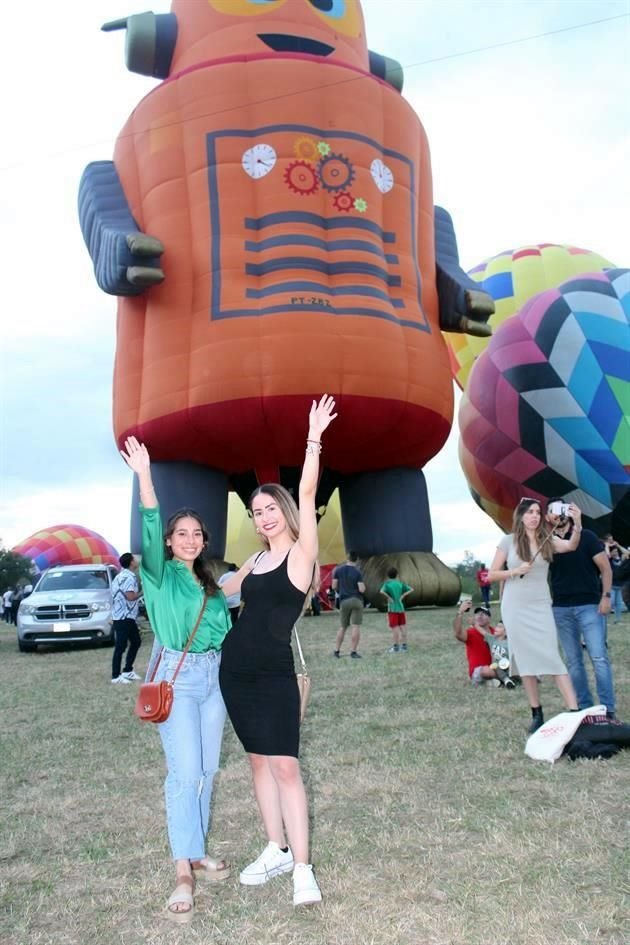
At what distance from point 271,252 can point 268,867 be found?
1172 cm

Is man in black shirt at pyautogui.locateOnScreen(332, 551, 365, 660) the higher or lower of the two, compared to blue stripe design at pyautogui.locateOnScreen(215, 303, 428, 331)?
lower

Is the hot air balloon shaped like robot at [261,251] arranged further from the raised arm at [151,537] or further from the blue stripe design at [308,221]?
the raised arm at [151,537]

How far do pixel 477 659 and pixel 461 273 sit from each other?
391 inches

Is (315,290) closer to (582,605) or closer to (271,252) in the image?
(271,252)

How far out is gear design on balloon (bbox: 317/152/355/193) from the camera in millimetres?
14242

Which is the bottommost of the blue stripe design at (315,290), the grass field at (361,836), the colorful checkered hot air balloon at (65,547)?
the grass field at (361,836)

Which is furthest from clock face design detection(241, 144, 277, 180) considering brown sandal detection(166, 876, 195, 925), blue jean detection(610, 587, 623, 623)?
brown sandal detection(166, 876, 195, 925)

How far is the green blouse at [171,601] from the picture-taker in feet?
11.0

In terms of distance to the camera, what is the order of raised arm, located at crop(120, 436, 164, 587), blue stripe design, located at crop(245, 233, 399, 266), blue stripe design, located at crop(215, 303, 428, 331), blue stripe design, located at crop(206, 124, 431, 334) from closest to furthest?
raised arm, located at crop(120, 436, 164, 587)
blue stripe design, located at crop(215, 303, 428, 331)
blue stripe design, located at crop(206, 124, 431, 334)
blue stripe design, located at crop(245, 233, 399, 266)

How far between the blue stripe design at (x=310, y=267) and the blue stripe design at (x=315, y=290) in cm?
26

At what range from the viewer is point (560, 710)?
6559mm

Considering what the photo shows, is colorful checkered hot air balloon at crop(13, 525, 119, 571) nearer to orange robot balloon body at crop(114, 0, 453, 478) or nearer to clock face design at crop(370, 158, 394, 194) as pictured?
orange robot balloon body at crop(114, 0, 453, 478)

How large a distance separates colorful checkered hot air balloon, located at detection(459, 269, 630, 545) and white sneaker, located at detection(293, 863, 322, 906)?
1445cm

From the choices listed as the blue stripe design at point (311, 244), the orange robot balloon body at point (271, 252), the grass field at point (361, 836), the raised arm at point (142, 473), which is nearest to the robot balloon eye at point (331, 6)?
the orange robot balloon body at point (271, 252)
